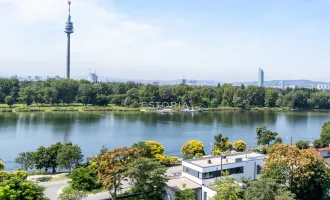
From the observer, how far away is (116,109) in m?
40.4

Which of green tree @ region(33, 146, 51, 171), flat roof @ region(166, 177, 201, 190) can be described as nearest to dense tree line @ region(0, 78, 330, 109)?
green tree @ region(33, 146, 51, 171)

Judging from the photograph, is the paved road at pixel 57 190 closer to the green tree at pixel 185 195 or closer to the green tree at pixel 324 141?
the green tree at pixel 185 195

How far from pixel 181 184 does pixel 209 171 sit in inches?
40.1

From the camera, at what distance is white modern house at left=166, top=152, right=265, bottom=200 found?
10.4 metres

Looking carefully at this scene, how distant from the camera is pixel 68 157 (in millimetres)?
13125

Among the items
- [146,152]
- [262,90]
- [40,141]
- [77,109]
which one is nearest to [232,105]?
[262,90]

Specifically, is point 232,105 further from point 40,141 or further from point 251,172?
point 251,172

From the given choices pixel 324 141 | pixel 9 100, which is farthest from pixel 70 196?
pixel 9 100

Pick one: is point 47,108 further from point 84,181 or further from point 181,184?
point 181,184

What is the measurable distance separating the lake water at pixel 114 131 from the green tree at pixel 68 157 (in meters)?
3.69

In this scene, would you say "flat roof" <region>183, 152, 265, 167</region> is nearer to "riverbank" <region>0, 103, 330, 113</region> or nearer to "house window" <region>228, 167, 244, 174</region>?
"house window" <region>228, 167, 244, 174</region>

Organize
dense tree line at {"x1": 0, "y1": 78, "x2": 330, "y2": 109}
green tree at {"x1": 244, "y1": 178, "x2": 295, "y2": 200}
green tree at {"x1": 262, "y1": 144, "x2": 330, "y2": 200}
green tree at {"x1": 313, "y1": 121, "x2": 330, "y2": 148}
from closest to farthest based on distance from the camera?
1. green tree at {"x1": 244, "y1": 178, "x2": 295, "y2": 200}
2. green tree at {"x1": 262, "y1": 144, "x2": 330, "y2": 200}
3. green tree at {"x1": 313, "y1": 121, "x2": 330, "y2": 148}
4. dense tree line at {"x1": 0, "y1": 78, "x2": 330, "y2": 109}

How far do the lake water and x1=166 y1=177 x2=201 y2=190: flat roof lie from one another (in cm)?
731

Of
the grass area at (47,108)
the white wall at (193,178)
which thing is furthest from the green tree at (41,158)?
the grass area at (47,108)
